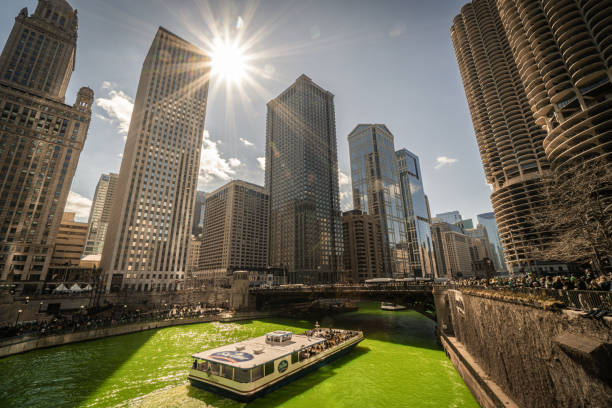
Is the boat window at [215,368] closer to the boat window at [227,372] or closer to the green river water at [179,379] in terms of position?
the boat window at [227,372]

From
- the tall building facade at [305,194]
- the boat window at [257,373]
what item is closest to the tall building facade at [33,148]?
the boat window at [257,373]

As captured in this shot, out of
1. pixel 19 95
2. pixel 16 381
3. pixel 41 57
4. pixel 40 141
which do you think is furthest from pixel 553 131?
pixel 41 57

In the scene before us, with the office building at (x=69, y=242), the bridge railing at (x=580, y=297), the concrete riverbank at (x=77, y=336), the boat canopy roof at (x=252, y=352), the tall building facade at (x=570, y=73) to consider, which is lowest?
the concrete riverbank at (x=77, y=336)

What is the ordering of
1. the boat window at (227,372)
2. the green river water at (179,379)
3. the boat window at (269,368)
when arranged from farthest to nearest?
the boat window at (269,368)
the boat window at (227,372)
the green river water at (179,379)

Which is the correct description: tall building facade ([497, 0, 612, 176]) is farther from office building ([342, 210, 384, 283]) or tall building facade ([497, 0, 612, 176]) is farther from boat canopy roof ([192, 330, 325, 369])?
office building ([342, 210, 384, 283])

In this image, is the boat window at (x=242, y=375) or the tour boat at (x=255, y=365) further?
the tour boat at (x=255, y=365)

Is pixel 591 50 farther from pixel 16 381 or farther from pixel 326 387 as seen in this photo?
pixel 16 381
